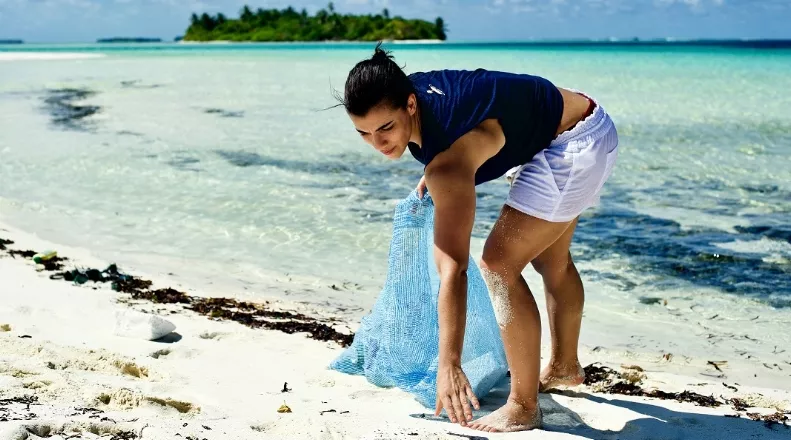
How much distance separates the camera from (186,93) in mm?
22797

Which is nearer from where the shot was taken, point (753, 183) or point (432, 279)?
point (432, 279)

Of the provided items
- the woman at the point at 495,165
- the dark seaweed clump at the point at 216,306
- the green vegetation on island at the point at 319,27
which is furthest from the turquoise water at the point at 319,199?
the green vegetation on island at the point at 319,27

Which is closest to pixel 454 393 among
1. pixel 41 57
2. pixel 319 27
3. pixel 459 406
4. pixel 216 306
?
pixel 459 406

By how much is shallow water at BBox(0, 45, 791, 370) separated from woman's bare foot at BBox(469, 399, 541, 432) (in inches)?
74.7

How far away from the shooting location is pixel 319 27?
4702 inches

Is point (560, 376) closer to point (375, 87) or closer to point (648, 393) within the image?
point (648, 393)

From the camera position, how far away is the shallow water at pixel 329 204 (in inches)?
221

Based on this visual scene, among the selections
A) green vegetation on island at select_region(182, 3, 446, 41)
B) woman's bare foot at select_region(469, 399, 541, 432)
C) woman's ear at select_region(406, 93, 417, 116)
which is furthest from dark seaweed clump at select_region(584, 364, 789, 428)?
green vegetation on island at select_region(182, 3, 446, 41)

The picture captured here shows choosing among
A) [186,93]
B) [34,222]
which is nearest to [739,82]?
[186,93]

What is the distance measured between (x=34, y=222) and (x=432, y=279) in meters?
4.99

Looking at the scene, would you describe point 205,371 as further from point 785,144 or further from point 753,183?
point 785,144

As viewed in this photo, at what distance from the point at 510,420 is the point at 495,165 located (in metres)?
0.96

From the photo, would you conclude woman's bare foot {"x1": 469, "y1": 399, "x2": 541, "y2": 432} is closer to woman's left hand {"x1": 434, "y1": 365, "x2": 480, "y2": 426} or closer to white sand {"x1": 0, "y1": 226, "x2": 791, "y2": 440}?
white sand {"x1": 0, "y1": 226, "x2": 791, "y2": 440}

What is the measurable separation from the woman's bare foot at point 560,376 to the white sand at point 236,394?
0.16ft
